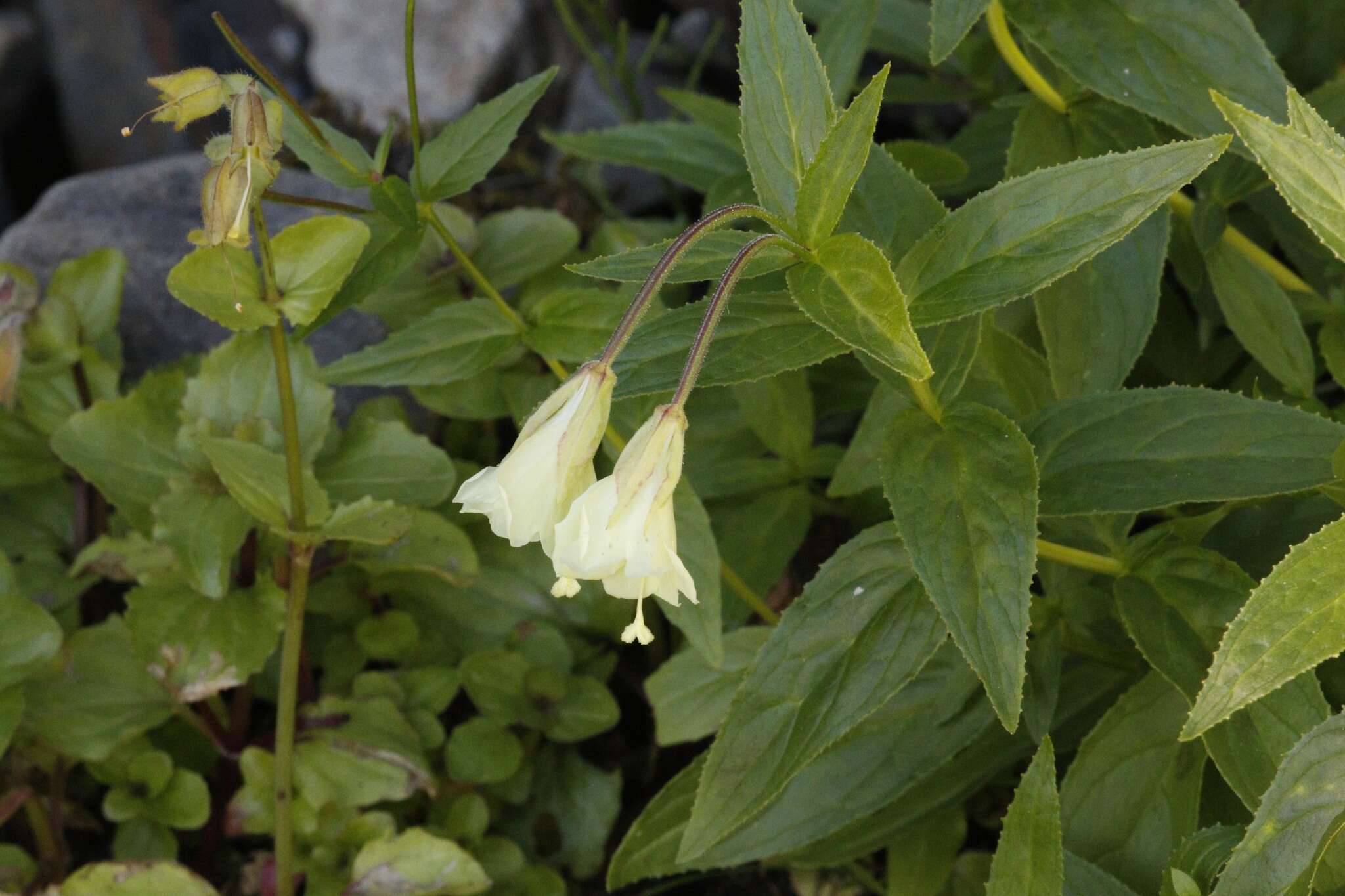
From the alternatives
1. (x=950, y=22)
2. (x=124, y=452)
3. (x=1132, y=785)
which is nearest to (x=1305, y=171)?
(x=950, y=22)

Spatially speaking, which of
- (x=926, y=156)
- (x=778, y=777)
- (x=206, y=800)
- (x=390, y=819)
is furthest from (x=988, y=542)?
(x=206, y=800)

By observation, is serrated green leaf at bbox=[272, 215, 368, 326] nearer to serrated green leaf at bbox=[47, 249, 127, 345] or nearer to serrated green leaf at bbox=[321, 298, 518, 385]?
serrated green leaf at bbox=[321, 298, 518, 385]

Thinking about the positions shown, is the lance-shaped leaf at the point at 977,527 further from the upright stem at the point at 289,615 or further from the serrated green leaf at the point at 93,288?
the serrated green leaf at the point at 93,288

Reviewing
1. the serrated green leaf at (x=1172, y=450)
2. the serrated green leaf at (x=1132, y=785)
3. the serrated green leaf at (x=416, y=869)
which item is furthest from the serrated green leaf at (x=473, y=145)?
the serrated green leaf at (x=1132, y=785)

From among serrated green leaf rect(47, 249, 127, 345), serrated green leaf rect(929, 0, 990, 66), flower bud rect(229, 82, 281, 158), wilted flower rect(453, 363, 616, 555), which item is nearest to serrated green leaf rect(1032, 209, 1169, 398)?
serrated green leaf rect(929, 0, 990, 66)

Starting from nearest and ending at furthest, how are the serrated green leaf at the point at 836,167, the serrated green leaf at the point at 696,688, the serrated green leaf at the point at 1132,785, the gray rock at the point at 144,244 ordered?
the serrated green leaf at the point at 836,167 → the serrated green leaf at the point at 1132,785 → the serrated green leaf at the point at 696,688 → the gray rock at the point at 144,244

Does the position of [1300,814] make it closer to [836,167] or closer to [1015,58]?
[836,167]
